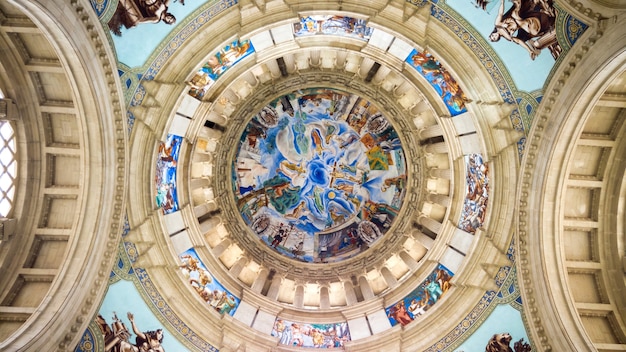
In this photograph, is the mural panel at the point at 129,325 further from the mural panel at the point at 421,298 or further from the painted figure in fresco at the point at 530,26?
the painted figure in fresco at the point at 530,26

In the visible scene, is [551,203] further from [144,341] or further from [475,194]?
[144,341]

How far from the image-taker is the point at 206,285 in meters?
15.6

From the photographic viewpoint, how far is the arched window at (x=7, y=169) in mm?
12234

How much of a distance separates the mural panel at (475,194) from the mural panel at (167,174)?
9.45 metres

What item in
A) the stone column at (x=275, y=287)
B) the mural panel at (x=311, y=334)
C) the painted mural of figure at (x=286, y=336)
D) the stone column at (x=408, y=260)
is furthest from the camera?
the stone column at (x=275, y=287)

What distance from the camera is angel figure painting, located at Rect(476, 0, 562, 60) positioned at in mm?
10961

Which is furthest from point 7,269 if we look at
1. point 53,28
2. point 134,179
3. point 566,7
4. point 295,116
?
point 566,7

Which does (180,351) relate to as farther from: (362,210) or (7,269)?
(362,210)

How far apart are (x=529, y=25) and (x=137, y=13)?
31.8ft

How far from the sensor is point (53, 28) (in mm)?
9844

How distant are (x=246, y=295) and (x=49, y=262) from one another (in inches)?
249

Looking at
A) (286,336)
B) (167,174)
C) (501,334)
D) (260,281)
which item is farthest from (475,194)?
(167,174)

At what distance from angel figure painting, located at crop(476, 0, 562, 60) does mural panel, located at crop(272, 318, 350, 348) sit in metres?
10.6

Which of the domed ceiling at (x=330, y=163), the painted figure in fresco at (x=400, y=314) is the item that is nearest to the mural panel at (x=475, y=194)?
the domed ceiling at (x=330, y=163)
